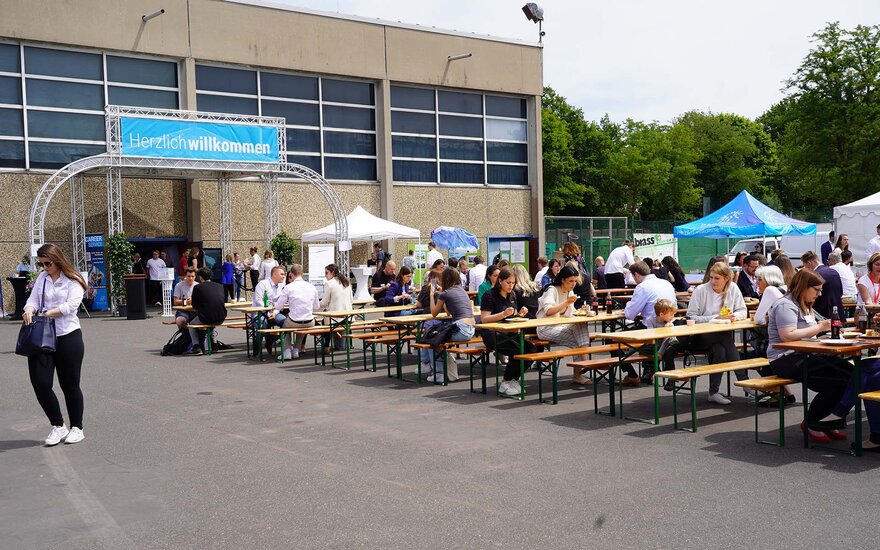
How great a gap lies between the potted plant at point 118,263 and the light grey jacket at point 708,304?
1782cm

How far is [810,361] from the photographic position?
7.90 metres

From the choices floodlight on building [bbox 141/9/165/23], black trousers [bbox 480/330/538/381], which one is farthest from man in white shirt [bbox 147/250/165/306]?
black trousers [bbox 480/330/538/381]

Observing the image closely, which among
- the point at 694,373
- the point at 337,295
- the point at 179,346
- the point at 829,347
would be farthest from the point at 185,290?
the point at 829,347

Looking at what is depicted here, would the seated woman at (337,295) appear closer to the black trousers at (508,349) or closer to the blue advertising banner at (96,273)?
the black trousers at (508,349)

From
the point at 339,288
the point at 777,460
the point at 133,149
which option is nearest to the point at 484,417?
the point at 777,460

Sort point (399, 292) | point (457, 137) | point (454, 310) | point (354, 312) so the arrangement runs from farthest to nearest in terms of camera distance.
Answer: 1. point (457, 137)
2. point (399, 292)
3. point (354, 312)
4. point (454, 310)

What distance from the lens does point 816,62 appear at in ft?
138

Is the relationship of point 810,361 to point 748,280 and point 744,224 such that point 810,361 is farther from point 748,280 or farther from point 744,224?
point 744,224

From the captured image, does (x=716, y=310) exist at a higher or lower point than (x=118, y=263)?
lower

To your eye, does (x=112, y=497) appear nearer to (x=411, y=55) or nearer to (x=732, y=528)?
(x=732, y=528)

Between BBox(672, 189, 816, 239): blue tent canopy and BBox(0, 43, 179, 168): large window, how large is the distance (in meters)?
16.8

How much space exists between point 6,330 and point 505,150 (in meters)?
20.9

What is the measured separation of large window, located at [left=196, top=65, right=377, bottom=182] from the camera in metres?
29.6

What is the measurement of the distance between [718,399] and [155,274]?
2017 centimetres
